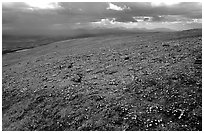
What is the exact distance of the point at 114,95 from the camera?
21781mm

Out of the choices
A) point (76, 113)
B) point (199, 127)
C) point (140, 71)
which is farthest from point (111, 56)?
point (199, 127)

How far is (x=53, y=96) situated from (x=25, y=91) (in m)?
4.19

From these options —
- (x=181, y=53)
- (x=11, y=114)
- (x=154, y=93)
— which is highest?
(x=181, y=53)

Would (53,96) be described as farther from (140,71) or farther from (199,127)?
(199,127)

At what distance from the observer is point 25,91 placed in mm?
26469

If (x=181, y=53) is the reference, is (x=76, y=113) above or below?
below

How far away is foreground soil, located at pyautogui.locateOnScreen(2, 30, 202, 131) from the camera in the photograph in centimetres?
1816

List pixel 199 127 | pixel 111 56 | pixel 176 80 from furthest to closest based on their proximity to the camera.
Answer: pixel 111 56 → pixel 176 80 → pixel 199 127

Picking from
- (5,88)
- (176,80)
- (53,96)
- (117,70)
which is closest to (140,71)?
(117,70)

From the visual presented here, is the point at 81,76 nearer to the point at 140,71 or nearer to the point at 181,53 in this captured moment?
the point at 140,71

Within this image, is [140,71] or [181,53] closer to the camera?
[140,71]

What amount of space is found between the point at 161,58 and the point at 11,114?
1704 cm

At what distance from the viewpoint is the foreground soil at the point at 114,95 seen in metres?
18.2

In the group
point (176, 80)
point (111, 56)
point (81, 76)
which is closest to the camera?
point (176, 80)
